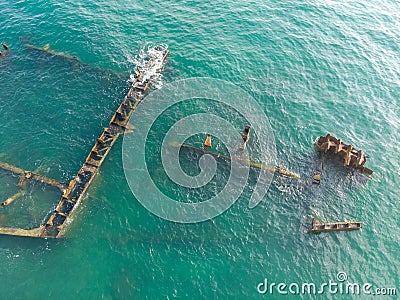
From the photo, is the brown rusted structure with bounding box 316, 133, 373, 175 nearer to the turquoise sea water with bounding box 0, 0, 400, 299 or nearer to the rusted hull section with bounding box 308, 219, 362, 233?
the turquoise sea water with bounding box 0, 0, 400, 299

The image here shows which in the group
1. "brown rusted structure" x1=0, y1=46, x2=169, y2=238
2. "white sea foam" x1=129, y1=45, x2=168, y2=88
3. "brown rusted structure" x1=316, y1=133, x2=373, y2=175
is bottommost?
"brown rusted structure" x1=0, y1=46, x2=169, y2=238

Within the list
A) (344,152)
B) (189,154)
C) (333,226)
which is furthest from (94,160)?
(344,152)

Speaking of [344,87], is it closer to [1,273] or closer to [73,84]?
[73,84]

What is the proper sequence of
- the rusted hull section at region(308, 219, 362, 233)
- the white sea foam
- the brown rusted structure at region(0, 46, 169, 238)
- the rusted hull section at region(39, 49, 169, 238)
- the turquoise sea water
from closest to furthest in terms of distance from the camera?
the turquoise sea water → the brown rusted structure at region(0, 46, 169, 238) → the rusted hull section at region(39, 49, 169, 238) → the rusted hull section at region(308, 219, 362, 233) → the white sea foam

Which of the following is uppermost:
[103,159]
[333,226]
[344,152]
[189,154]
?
[344,152]

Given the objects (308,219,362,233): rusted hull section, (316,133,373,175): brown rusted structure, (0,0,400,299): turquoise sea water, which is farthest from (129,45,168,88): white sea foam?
(308,219,362,233): rusted hull section

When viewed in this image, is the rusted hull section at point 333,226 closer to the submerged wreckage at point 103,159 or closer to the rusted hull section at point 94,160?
the submerged wreckage at point 103,159

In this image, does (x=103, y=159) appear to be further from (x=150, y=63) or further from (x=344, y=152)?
(x=344, y=152)
